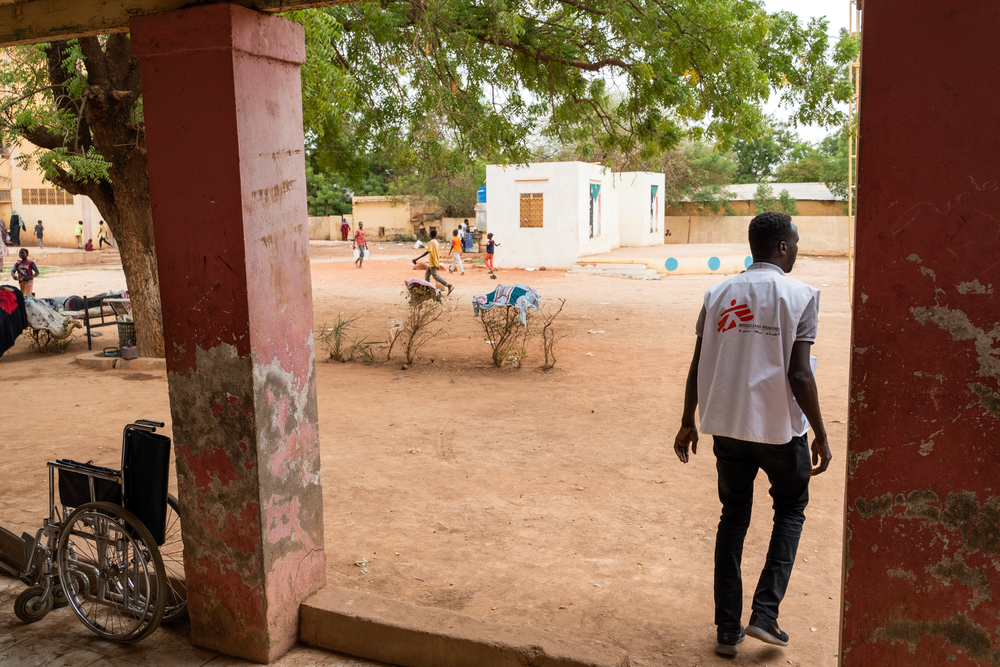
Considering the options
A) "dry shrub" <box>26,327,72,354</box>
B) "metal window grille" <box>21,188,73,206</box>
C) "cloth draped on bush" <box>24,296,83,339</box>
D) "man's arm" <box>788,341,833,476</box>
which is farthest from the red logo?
"metal window grille" <box>21,188,73,206</box>

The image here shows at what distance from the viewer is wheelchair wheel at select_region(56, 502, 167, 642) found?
10.2ft

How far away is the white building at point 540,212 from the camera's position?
879 inches

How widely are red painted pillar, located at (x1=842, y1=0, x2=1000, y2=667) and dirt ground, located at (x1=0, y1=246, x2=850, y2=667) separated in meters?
0.97

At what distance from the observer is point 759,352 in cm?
275

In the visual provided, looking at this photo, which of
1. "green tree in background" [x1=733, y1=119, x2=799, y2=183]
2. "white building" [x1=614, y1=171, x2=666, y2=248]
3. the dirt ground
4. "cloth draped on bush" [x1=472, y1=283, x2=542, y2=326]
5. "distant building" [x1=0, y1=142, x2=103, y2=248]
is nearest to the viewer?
the dirt ground

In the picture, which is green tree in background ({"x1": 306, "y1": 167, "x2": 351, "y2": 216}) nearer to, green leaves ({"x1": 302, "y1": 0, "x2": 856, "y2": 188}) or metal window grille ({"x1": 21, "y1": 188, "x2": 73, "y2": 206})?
metal window grille ({"x1": 21, "y1": 188, "x2": 73, "y2": 206})

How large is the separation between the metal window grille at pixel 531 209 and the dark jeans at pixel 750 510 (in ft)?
66.1

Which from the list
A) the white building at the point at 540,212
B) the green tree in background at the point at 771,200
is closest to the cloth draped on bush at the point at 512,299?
the white building at the point at 540,212

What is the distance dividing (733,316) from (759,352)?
0.16 metres

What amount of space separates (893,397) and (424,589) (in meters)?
2.40

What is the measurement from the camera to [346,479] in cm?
537

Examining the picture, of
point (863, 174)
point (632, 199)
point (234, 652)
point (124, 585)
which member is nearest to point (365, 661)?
point (234, 652)

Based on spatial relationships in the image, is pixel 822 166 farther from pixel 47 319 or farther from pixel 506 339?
pixel 47 319

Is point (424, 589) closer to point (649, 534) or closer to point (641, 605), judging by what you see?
point (641, 605)
